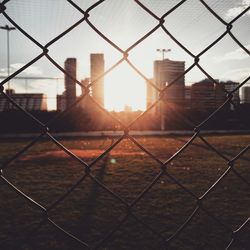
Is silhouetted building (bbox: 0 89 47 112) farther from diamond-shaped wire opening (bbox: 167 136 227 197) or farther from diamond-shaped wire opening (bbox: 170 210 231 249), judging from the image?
diamond-shaped wire opening (bbox: 170 210 231 249)

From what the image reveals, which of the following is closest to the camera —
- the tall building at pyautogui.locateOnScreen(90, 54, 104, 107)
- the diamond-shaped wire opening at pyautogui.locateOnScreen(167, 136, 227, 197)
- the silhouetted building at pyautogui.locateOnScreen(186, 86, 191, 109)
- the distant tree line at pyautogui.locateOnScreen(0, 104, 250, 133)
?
the tall building at pyautogui.locateOnScreen(90, 54, 104, 107)

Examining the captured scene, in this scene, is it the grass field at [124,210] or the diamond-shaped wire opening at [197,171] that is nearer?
the grass field at [124,210]

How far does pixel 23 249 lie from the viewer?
3379 millimetres

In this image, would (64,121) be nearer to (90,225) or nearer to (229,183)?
(229,183)

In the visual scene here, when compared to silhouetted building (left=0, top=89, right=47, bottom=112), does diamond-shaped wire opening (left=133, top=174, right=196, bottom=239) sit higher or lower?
lower

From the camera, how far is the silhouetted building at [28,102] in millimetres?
26188

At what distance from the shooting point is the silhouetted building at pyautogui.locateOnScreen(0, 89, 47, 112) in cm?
2619

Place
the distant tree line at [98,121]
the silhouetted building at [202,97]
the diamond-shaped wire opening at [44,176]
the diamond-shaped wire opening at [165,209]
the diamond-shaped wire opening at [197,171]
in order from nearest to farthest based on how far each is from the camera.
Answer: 1. the diamond-shaped wire opening at [165,209]
2. the diamond-shaped wire opening at [44,176]
3. the diamond-shaped wire opening at [197,171]
4. the distant tree line at [98,121]
5. the silhouetted building at [202,97]

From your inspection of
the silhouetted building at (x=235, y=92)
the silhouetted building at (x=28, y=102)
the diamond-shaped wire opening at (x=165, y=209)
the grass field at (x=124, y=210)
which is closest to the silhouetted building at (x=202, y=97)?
the silhouetted building at (x=235, y=92)

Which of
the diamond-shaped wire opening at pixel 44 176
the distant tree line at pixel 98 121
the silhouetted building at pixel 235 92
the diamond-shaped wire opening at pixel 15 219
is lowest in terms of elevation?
the diamond-shaped wire opening at pixel 44 176

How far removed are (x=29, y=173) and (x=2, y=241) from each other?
443cm

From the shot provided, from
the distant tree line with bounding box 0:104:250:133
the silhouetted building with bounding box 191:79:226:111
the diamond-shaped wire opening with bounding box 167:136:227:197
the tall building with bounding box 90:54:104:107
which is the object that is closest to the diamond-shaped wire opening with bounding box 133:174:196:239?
the diamond-shaped wire opening with bounding box 167:136:227:197

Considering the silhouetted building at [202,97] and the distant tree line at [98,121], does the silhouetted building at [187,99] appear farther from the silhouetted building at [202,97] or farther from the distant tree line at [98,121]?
the distant tree line at [98,121]

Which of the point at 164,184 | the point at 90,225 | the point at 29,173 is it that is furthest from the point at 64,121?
the point at 90,225
